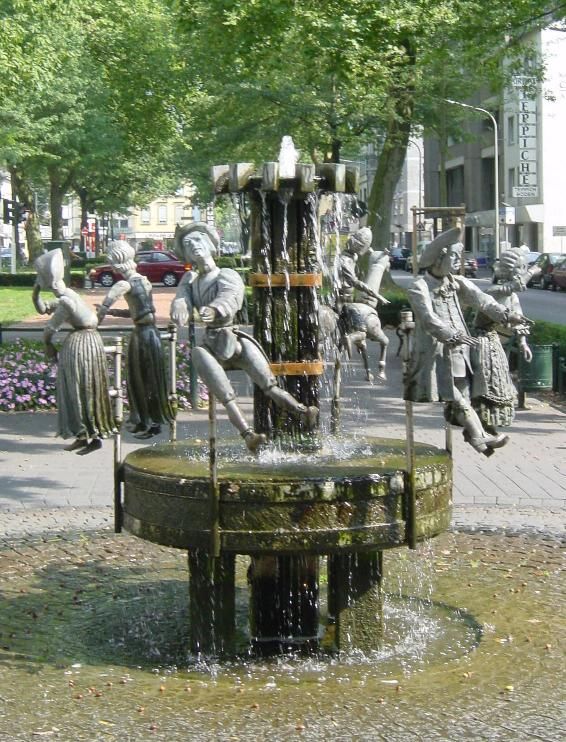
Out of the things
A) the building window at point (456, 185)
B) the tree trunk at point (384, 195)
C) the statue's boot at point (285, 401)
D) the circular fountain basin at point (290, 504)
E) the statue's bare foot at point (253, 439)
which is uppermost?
the building window at point (456, 185)

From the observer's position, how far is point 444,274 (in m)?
7.96

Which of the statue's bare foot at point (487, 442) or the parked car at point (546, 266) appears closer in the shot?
the statue's bare foot at point (487, 442)

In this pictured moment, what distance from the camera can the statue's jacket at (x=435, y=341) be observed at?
767 centimetres

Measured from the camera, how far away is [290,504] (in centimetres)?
662

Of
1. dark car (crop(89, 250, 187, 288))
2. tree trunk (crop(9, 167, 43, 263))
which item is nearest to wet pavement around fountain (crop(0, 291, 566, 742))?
tree trunk (crop(9, 167, 43, 263))

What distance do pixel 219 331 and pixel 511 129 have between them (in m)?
70.3

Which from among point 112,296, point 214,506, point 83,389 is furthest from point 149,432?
point 214,506

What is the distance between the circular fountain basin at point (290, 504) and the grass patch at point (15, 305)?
22.6 meters

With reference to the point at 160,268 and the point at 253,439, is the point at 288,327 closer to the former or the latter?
the point at 253,439

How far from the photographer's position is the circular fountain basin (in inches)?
261

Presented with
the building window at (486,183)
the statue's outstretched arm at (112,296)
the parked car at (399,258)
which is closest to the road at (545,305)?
the parked car at (399,258)

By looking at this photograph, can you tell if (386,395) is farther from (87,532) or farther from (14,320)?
(14,320)

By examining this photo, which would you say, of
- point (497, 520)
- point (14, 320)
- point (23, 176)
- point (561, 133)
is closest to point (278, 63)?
point (14, 320)

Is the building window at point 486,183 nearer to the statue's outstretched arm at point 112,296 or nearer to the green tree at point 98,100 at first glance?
the green tree at point 98,100
